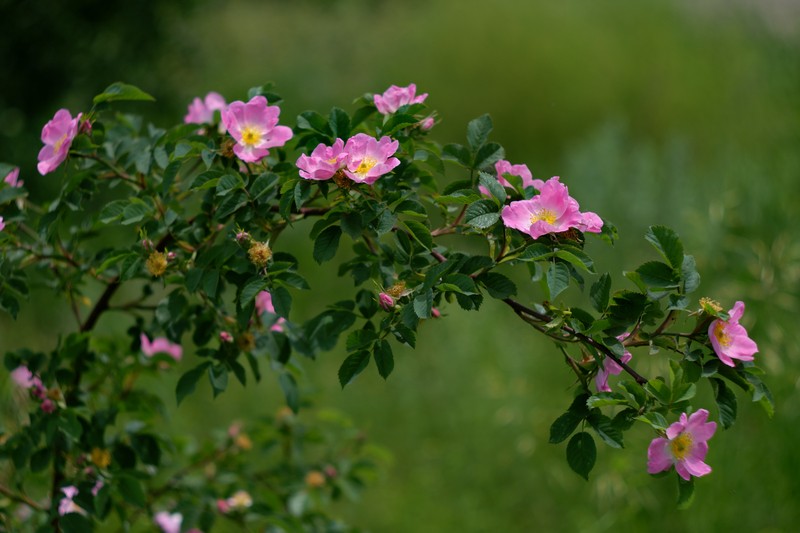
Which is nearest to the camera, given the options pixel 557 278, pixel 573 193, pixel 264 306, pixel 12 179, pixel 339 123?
pixel 557 278

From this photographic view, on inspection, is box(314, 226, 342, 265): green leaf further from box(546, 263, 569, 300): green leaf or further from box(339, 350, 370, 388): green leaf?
box(546, 263, 569, 300): green leaf

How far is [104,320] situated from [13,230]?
2.26m

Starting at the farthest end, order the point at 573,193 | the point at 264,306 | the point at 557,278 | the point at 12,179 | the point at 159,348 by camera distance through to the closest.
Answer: the point at 573,193 < the point at 159,348 < the point at 264,306 < the point at 12,179 < the point at 557,278

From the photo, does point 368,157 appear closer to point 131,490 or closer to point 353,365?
point 353,365

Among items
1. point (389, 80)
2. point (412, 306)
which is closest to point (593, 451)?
point (412, 306)

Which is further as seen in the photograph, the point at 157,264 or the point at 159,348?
the point at 159,348

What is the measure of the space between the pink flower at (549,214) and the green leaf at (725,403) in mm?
209

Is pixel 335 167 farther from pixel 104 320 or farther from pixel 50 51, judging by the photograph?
pixel 50 51

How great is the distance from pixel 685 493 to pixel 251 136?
0.61 m

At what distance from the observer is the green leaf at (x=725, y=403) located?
0.97 meters

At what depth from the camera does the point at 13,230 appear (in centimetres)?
124

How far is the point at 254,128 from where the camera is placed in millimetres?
1092

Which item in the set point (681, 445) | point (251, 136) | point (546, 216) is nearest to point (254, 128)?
point (251, 136)

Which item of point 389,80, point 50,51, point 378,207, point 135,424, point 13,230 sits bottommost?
point 389,80
